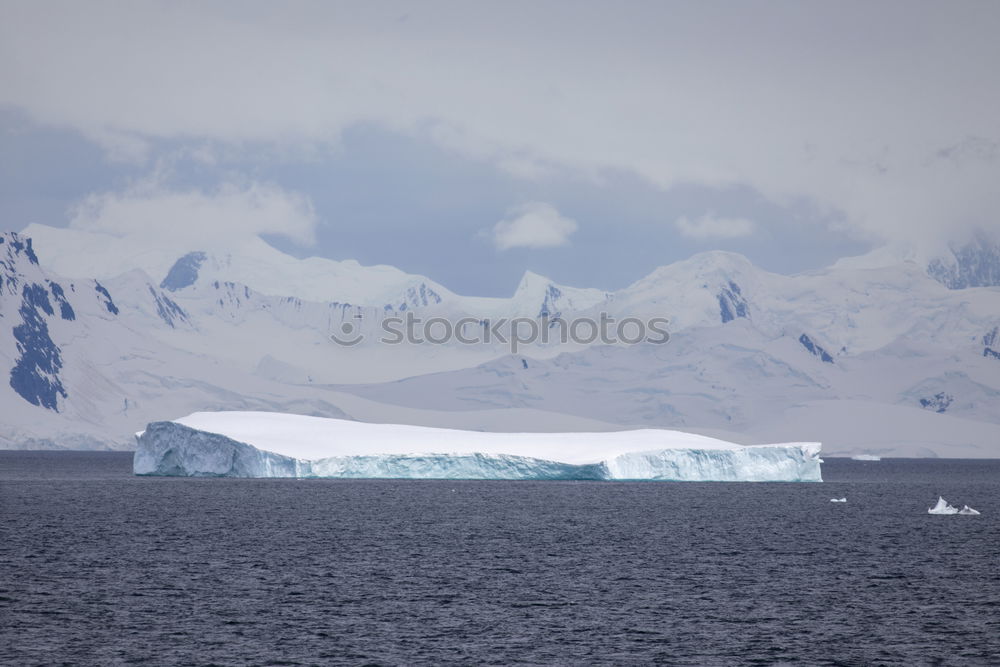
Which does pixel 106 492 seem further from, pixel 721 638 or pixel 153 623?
pixel 721 638

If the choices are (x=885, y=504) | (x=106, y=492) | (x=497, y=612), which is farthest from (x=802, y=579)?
(x=106, y=492)

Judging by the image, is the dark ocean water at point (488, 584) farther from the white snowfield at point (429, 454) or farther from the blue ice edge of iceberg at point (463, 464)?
the blue ice edge of iceberg at point (463, 464)

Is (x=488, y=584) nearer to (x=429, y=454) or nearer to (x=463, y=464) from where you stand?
(x=429, y=454)

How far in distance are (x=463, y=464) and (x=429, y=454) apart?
7.72 ft

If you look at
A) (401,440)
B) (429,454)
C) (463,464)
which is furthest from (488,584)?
(401,440)

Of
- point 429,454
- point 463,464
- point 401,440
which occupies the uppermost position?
point 401,440

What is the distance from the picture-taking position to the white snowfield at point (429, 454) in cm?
7038

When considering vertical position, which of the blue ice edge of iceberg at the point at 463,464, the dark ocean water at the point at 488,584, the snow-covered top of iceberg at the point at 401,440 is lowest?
the dark ocean water at the point at 488,584

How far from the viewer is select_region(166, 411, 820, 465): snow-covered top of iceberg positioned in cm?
7050

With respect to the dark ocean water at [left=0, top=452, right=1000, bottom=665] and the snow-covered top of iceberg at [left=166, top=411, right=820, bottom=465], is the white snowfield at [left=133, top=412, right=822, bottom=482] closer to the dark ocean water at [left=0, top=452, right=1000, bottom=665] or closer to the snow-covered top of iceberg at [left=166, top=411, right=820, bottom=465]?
the snow-covered top of iceberg at [left=166, top=411, right=820, bottom=465]

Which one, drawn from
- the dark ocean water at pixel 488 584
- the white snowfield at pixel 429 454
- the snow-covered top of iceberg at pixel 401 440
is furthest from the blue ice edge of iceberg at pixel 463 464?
the dark ocean water at pixel 488 584

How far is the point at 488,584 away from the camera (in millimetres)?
33469

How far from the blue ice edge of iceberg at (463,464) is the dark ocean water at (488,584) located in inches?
363

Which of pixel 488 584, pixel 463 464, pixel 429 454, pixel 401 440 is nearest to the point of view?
pixel 488 584
